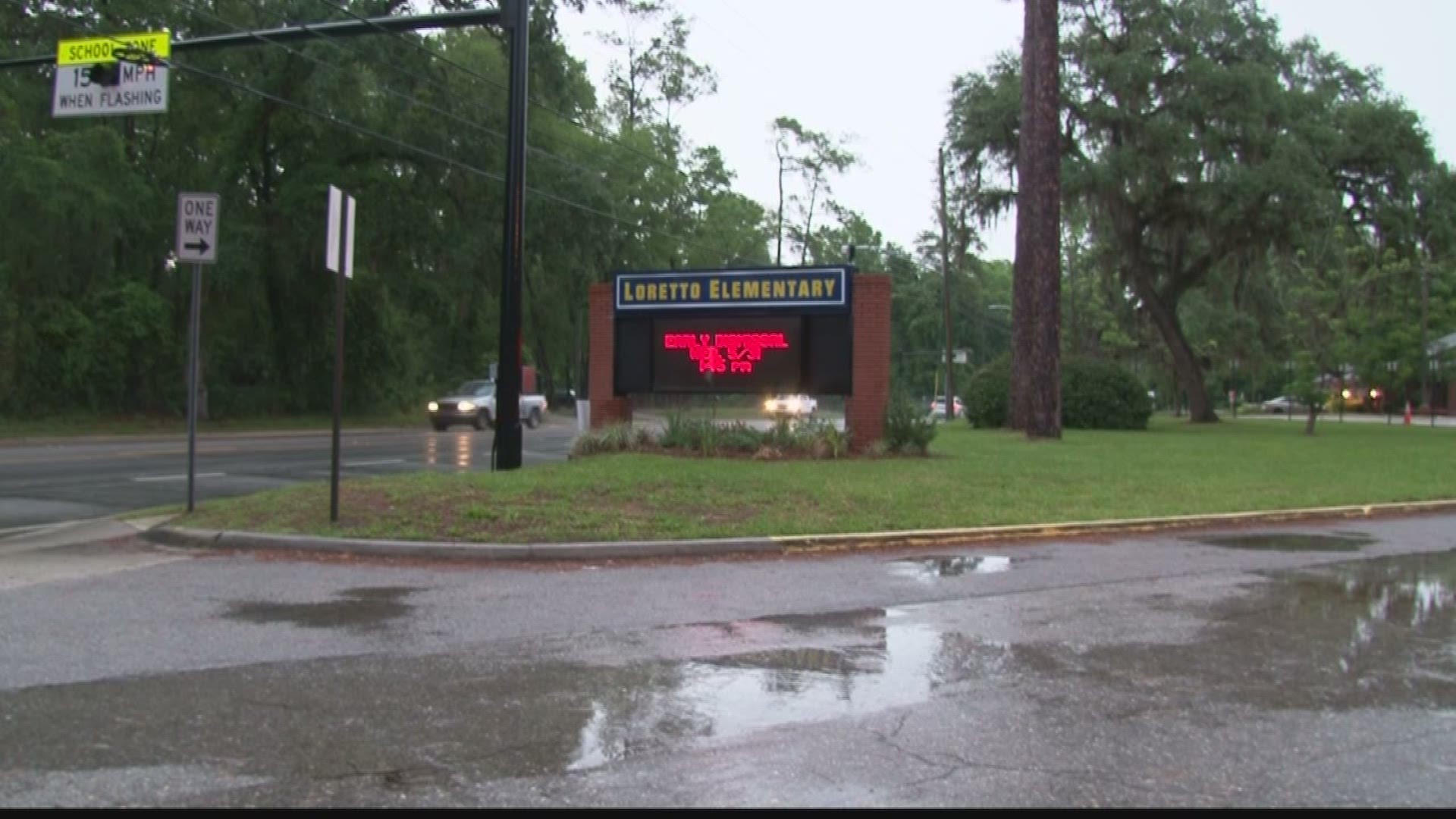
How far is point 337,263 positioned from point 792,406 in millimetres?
9899

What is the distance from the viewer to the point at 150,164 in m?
35.4

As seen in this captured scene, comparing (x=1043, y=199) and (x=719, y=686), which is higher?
(x=1043, y=199)

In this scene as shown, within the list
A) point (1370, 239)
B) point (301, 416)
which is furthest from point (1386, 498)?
point (301, 416)

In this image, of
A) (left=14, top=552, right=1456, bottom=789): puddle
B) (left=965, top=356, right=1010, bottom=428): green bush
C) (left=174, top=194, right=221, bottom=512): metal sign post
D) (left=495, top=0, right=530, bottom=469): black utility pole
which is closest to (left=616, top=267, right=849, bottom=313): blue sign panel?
(left=495, top=0, right=530, bottom=469): black utility pole

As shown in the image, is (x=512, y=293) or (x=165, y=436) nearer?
(x=512, y=293)

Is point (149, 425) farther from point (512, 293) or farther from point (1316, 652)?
point (1316, 652)

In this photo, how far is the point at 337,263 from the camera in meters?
11.2

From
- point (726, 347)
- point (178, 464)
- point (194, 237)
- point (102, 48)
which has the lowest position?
point (178, 464)

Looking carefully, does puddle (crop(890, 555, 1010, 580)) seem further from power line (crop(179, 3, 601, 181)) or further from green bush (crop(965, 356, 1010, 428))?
green bush (crop(965, 356, 1010, 428))

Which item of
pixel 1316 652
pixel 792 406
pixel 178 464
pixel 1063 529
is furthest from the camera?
pixel 178 464

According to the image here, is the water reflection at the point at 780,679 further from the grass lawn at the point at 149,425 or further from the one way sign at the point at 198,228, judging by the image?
the grass lawn at the point at 149,425

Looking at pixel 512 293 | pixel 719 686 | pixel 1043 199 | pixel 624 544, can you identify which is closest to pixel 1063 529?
pixel 624 544

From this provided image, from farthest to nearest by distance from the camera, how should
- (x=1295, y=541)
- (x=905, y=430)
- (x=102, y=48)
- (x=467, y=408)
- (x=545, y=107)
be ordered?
(x=467, y=408)
(x=545, y=107)
(x=905, y=430)
(x=102, y=48)
(x=1295, y=541)

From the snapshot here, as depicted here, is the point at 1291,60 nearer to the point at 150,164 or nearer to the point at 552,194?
the point at 552,194
